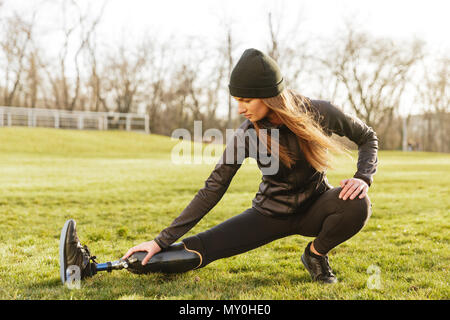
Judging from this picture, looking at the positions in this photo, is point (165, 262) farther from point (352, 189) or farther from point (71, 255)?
point (352, 189)

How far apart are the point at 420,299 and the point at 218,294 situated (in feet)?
3.90

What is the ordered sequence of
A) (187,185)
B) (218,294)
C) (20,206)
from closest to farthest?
(218,294)
(20,206)
(187,185)

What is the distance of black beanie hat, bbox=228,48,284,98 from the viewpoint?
2.59 metres

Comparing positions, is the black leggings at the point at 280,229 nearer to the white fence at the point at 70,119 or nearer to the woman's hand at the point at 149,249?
the woman's hand at the point at 149,249

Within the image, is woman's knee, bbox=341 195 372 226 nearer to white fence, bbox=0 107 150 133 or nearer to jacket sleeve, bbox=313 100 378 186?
jacket sleeve, bbox=313 100 378 186

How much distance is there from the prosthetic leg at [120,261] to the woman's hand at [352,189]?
3.47 ft

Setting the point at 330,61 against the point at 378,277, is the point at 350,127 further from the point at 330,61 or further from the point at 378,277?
the point at 330,61

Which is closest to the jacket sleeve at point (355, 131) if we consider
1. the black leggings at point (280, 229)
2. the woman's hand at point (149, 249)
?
the black leggings at point (280, 229)

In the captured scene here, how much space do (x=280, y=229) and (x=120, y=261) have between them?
1113 mm

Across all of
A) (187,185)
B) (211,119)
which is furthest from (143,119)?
(187,185)

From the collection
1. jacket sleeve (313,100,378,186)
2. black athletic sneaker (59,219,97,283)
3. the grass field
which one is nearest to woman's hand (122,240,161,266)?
the grass field

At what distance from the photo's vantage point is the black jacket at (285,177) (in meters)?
2.80

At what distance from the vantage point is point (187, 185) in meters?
10.1

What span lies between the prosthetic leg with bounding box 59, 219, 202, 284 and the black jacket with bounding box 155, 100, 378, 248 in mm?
130
